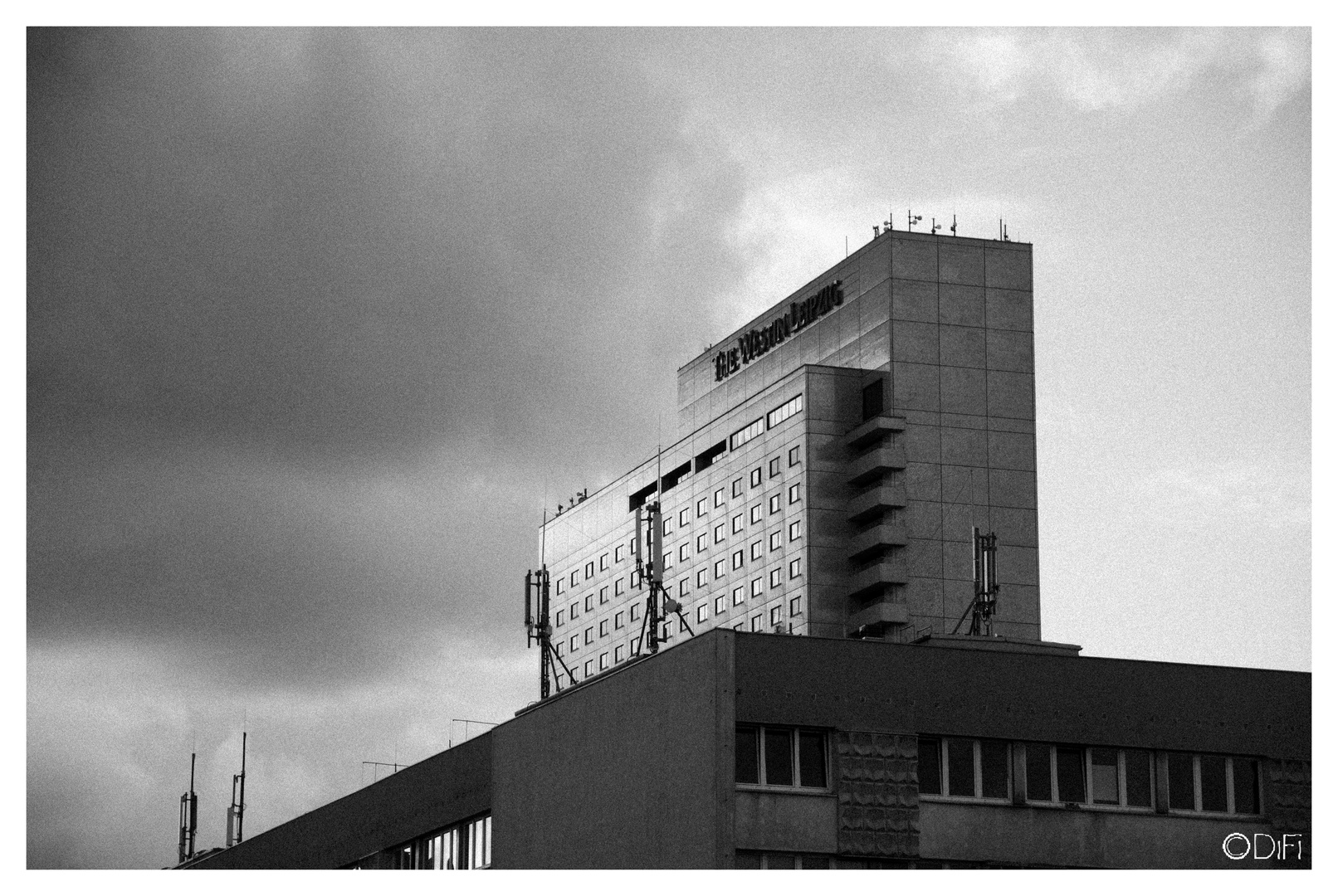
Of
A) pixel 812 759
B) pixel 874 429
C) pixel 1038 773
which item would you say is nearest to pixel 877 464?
pixel 874 429

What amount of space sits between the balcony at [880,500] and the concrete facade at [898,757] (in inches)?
4720

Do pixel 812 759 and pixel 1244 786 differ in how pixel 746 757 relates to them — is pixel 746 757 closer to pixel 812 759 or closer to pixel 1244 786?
pixel 812 759

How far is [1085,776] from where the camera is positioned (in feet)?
196

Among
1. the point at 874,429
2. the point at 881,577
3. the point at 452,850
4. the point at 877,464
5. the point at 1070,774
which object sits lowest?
the point at 452,850

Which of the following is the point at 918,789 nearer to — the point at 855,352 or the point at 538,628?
the point at 538,628

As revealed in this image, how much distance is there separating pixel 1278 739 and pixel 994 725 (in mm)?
7911

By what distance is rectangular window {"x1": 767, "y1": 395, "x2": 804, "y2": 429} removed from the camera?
189375 mm

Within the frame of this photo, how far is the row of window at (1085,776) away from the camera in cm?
5856

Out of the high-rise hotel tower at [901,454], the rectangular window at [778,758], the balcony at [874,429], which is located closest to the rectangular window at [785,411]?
the high-rise hotel tower at [901,454]

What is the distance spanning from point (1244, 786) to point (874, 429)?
407 feet

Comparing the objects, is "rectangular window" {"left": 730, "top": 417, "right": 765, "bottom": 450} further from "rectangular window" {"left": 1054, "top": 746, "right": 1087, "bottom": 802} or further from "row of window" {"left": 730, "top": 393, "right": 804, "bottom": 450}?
"rectangular window" {"left": 1054, "top": 746, "right": 1087, "bottom": 802}

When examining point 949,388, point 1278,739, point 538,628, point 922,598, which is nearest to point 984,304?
point 949,388

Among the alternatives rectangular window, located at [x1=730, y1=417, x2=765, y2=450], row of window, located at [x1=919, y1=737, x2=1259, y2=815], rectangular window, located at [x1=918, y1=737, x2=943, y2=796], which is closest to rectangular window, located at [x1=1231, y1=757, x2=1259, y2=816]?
row of window, located at [x1=919, y1=737, x2=1259, y2=815]

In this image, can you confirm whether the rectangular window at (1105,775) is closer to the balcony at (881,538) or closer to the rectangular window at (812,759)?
the rectangular window at (812,759)
